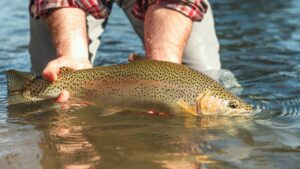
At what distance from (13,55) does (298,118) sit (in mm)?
3290

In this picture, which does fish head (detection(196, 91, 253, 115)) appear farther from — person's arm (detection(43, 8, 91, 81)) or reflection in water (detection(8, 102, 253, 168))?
person's arm (detection(43, 8, 91, 81))

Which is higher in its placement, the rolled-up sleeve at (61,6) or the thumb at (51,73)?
the rolled-up sleeve at (61,6)

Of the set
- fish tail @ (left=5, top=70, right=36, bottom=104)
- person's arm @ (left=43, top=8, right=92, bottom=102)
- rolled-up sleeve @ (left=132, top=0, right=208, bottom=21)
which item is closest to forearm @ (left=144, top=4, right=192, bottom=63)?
rolled-up sleeve @ (left=132, top=0, right=208, bottom=21)

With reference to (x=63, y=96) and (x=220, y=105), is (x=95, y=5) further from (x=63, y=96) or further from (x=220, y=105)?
(x=220, y=105)

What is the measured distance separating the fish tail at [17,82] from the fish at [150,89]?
0.19m

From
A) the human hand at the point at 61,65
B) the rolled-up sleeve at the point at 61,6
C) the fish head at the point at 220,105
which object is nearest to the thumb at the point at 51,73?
the human hand at the point at 61,65

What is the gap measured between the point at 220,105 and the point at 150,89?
1.30 feet

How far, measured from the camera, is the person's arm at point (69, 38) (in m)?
3.22

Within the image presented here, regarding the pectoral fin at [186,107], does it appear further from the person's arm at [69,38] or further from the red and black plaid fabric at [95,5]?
the red and black plaid fabric at [95,5]

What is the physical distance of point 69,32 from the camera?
3393mm

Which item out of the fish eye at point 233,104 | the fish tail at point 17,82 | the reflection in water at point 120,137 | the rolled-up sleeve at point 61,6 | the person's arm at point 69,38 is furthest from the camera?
the rolled-up sleeve at point 61,6

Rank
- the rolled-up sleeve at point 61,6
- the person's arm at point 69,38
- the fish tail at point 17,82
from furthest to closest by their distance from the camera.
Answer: the rolled-up sleeve at point 61,6
the person's arm at point 69,38
the fish tail at point 17,82

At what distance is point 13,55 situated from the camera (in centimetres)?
540

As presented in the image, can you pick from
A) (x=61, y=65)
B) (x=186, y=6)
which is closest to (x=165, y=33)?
(x=186, y=6)
